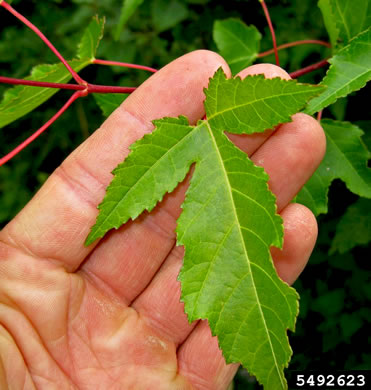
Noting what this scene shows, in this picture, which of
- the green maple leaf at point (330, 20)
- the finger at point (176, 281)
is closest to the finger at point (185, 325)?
the finger at point (176, 281)

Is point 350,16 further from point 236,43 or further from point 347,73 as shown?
point 236,43

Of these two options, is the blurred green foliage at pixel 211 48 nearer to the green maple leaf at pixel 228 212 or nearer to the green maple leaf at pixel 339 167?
the green maple leaf at pixel 339 167

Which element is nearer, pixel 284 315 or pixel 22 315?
pixel 284 315

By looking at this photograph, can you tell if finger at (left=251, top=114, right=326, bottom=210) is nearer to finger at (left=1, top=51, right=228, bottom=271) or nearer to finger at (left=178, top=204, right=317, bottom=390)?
finger at (left=178, top=204, right=317, bottom=390)

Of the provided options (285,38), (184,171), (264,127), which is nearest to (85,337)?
(184,171)

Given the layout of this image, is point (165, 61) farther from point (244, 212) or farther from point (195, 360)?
point (195, 360)
